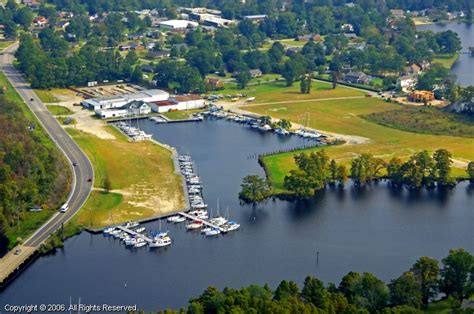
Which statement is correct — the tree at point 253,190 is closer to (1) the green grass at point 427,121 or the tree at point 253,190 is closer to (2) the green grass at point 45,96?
(1) the green grass at point 427,121

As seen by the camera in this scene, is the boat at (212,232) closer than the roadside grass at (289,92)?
Yes

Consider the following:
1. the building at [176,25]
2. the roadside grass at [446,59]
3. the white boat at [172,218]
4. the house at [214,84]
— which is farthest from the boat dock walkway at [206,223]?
the building at [176,25]

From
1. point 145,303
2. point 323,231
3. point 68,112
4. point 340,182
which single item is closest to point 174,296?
point 145,303

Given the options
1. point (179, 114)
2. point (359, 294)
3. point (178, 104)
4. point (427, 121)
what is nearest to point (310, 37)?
point (178, 104)

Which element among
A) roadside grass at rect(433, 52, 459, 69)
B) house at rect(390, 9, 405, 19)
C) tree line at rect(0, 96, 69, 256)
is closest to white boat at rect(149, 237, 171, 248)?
tree line at rect(0, 96, 69, 256)

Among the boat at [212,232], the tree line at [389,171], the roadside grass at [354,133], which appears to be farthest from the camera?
the roadside grass at [354,133]

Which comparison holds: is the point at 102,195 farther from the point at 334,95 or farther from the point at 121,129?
the point at 334,95

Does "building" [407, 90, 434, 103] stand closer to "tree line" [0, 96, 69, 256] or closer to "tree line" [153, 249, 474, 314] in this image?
"tree line" [0, 96, 69, 256]
